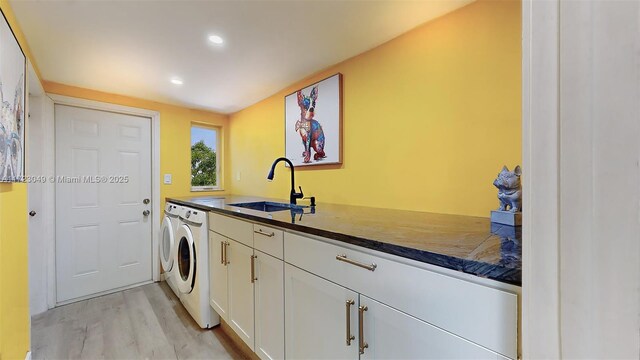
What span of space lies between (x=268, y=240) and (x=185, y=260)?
1.26 metres

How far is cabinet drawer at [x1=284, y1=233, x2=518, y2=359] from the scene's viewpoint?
0.60 metres

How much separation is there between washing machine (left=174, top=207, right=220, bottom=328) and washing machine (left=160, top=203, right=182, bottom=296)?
0.63 feet

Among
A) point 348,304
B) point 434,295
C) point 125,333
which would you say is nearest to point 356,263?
point 348,304

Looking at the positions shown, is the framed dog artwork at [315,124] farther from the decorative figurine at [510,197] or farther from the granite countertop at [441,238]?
the decorative figurine at [510,197]

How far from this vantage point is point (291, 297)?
47.7 inches

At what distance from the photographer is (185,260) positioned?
2.19m

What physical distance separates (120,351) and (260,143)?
2079 mm

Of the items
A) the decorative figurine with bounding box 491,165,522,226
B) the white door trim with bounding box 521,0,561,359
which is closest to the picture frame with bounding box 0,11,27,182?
the white door trim with bounding box 521,0,561,359

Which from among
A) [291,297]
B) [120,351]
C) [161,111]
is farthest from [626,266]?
[161,111]

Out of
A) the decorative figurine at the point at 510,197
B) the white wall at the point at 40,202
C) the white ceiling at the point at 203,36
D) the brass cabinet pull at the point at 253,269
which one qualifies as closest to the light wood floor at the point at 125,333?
the white wall at the point at 40,202

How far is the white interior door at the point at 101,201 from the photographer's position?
2420 millimetres

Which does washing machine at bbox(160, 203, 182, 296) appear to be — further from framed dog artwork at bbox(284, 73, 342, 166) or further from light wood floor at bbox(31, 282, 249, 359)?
framed dog artwork at bbox(284, 73, 342, 166)

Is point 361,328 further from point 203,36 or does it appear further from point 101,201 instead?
point 101,201

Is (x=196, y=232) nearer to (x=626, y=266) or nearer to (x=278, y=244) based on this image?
(x=278, y=244)
